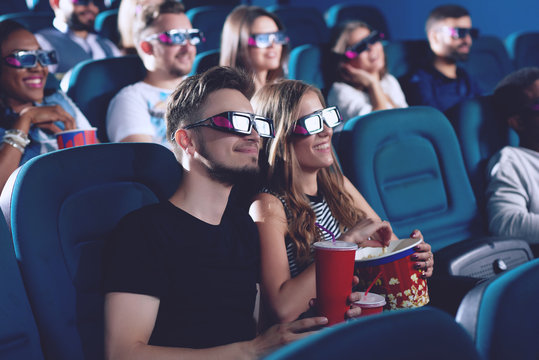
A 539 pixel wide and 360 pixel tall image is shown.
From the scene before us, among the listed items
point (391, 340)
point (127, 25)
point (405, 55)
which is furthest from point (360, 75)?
point (391, 340)

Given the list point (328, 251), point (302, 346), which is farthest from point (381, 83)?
point (302, 346)

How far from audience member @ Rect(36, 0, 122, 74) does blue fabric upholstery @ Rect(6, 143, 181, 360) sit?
2.20 metres

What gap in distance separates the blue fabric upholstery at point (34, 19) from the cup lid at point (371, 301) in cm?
316

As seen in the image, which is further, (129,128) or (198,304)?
(129,128)

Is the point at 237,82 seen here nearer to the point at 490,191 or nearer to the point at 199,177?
the point at 199,177

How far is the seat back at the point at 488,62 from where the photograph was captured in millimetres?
3898

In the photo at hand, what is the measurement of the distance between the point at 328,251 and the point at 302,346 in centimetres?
63

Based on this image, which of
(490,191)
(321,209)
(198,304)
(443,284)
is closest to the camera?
(198,304)

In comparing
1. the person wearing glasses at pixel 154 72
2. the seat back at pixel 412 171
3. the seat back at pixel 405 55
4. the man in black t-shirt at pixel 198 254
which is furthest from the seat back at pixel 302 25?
the man in black t-shirt at pixel 198 254

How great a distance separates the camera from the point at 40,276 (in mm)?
1238

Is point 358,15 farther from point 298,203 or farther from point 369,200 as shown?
point 298,203

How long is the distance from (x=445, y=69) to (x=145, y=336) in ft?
9.51

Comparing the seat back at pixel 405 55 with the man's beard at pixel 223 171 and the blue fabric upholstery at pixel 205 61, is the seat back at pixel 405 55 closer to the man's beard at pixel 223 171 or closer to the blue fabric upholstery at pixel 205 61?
the blue fabric upholstery at pixel 205 61

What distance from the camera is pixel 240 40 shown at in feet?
9.70
